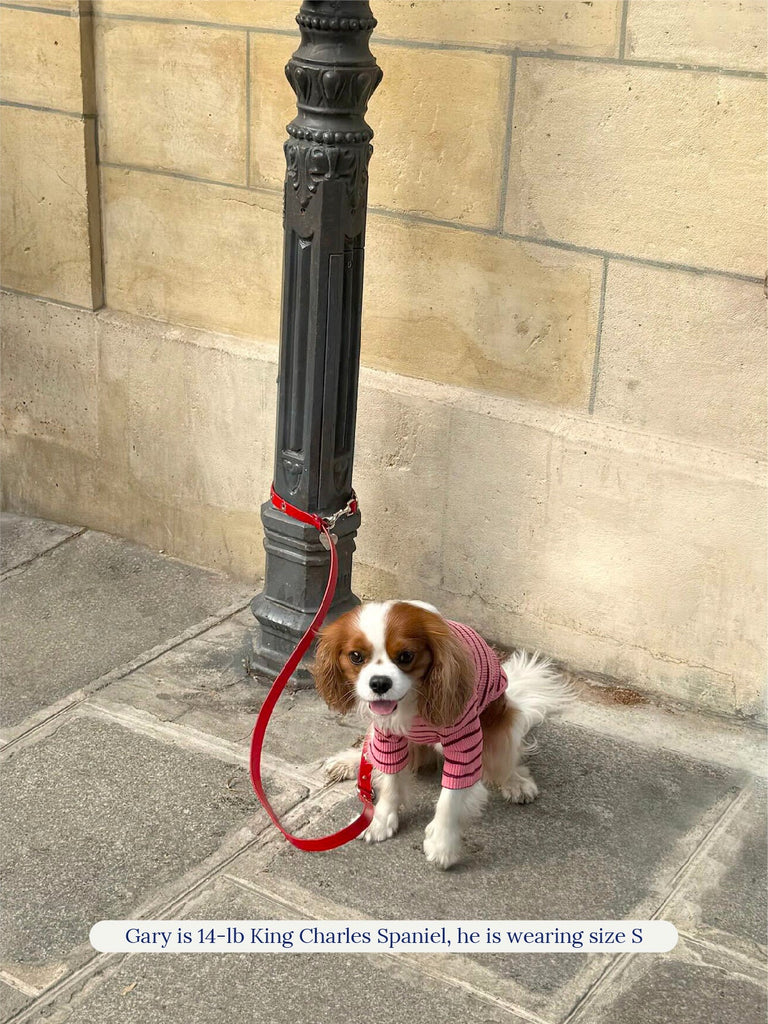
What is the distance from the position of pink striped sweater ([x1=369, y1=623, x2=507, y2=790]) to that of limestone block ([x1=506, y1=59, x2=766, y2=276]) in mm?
1446

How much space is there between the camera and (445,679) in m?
3.17

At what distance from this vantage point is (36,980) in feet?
9.70

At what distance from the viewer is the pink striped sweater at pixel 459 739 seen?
335 centimetres

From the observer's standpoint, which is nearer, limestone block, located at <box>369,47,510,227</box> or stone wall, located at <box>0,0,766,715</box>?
stone wall, located at <box>0,0,766,715</box>

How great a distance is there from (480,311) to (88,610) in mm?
1919

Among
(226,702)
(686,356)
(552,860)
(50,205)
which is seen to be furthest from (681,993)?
(50,205)

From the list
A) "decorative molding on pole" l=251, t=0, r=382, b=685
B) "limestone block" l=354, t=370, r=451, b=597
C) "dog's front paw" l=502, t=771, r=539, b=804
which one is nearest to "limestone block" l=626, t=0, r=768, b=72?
"decorative molding on pole" l=251, t=0, r=382, b=685

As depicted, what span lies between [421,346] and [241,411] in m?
0.87

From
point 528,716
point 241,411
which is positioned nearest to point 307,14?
point 241,411

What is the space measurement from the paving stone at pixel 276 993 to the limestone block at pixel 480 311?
6.77ft

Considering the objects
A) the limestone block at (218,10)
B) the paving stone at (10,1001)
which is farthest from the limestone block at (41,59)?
the paving stone at (10,1001)

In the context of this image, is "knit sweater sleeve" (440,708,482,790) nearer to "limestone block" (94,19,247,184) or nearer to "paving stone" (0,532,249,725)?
"paving stone" (0,532,249,725)

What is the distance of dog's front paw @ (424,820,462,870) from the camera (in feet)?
11.0

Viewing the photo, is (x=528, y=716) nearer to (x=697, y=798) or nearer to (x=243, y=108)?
(x=697, y=798)
